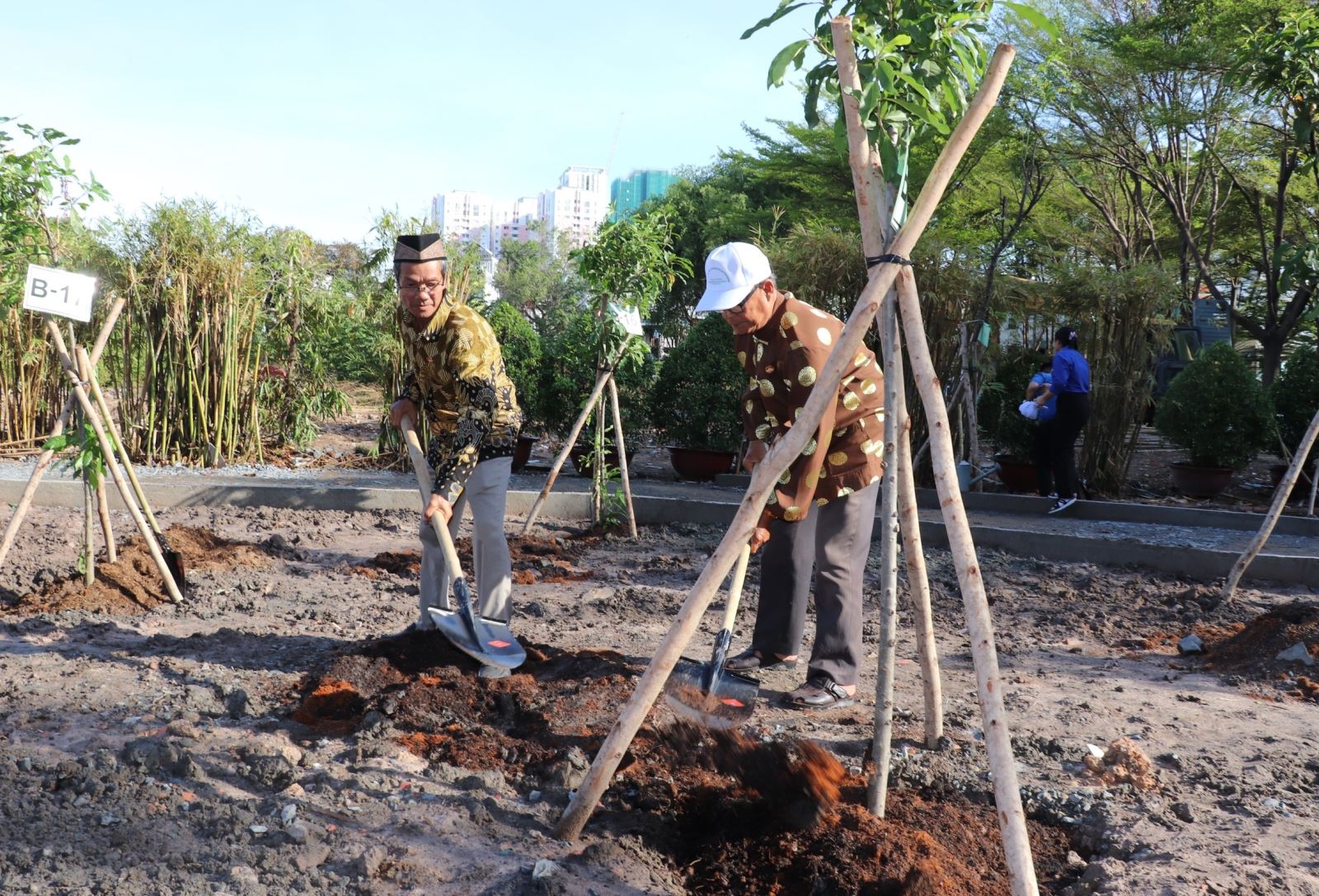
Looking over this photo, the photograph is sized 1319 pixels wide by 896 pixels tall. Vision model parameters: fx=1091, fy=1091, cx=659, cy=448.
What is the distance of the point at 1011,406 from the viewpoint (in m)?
11.0

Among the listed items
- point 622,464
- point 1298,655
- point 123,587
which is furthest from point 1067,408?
point 123,587

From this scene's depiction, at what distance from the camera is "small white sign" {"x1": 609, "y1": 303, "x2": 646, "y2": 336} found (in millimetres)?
7348

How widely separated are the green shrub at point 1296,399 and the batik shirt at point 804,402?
905cm

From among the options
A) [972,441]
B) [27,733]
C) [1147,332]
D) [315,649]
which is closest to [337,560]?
[315,649]

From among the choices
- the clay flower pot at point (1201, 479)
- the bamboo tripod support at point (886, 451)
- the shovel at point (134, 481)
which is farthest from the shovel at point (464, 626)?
the clay flower pot at point (1201, 479)

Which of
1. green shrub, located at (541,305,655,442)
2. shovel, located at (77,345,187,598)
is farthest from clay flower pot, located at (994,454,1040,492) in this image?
shovel, located at (77,345,187,598)

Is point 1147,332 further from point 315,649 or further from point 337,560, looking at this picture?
point 315,649

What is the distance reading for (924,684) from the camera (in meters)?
3.46

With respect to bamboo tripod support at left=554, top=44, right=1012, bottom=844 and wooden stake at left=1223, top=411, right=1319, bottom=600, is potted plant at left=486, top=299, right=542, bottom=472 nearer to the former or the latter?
wooden stake at left=1223, top=411, right=1319, bottom=600

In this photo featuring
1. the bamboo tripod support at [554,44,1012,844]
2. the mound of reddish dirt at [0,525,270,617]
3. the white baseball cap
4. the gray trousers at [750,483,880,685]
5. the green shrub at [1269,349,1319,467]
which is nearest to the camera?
the bamboo tripod support at [554,44,1012,844]

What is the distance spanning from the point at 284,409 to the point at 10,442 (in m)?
2.53

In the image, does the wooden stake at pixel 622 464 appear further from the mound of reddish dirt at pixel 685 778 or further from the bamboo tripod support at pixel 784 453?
the bamboo tripod support at pixel 784 453

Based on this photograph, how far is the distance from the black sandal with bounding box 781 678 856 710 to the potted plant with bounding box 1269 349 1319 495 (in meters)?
9.09

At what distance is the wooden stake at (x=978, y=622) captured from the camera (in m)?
2.31
